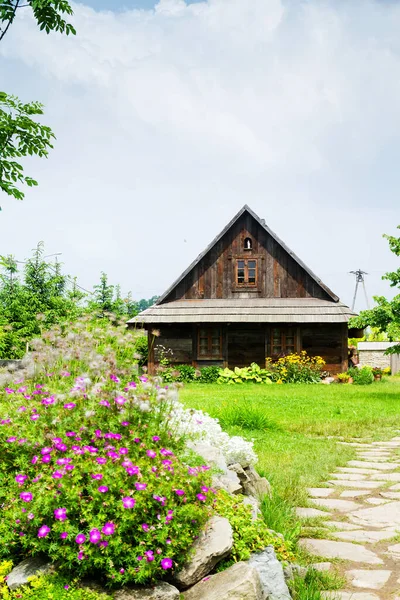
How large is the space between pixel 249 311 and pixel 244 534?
19.1 metres

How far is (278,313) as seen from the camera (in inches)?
887

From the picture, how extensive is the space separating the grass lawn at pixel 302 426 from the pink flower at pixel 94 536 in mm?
2887

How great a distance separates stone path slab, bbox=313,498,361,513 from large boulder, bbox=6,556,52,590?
122 inches

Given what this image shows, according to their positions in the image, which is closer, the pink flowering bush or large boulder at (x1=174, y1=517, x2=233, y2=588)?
the pink flowering bush

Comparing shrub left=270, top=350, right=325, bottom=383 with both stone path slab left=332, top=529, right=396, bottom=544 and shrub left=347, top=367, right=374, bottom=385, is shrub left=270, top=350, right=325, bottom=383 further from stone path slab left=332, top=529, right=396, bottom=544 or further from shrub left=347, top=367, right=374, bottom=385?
stone path slab left=332, top=529, right=396, bottom=544

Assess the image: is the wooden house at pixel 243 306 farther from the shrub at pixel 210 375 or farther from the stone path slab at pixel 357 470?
the stone path slab at pixel 357 470

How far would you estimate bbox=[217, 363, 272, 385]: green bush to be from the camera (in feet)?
72.6

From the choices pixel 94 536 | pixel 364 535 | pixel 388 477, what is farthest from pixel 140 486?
pixel 388 477

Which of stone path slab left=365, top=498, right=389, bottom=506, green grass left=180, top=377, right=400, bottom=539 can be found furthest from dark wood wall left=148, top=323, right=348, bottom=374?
stone path slab left=365, top=498, right=389, bottom=506

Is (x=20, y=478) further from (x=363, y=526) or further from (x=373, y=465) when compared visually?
(x=373, y=465)

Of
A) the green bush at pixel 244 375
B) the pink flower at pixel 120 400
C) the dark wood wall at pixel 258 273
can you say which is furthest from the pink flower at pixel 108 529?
the dark wood wall at pixel 258 273

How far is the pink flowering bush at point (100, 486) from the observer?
3.29 m

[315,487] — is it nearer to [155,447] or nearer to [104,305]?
[155,447]

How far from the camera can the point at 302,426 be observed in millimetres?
10492
